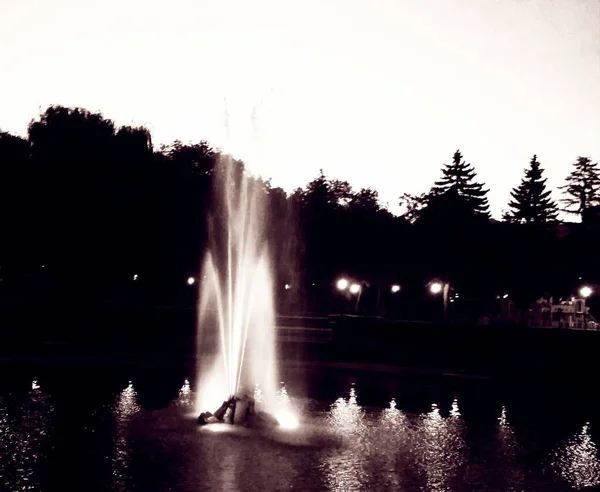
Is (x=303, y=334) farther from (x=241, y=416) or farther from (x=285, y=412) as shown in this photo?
(x=241, y=416)

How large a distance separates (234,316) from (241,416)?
1056cm

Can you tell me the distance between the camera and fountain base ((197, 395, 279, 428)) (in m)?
11.1

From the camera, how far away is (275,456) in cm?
898

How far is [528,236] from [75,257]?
28615mm

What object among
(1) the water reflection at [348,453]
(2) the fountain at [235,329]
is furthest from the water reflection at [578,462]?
(2) the fountain at [235,329]

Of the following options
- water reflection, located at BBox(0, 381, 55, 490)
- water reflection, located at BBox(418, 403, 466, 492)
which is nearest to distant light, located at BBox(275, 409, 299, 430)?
water reflection, located at BBox(418, 403, 466, 492)

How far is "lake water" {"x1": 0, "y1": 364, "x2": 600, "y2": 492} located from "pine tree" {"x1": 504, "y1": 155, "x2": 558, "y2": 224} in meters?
60.8

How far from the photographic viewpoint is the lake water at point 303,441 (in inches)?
306

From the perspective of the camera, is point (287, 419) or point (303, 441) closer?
point (303, 441)

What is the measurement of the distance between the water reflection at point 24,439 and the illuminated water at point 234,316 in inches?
122

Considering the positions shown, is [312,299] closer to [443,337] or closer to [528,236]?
[528,236]

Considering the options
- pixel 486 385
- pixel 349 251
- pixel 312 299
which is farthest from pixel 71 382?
pixel 312 299

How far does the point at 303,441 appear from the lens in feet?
32.9

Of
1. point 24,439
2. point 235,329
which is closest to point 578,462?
point 24,439
